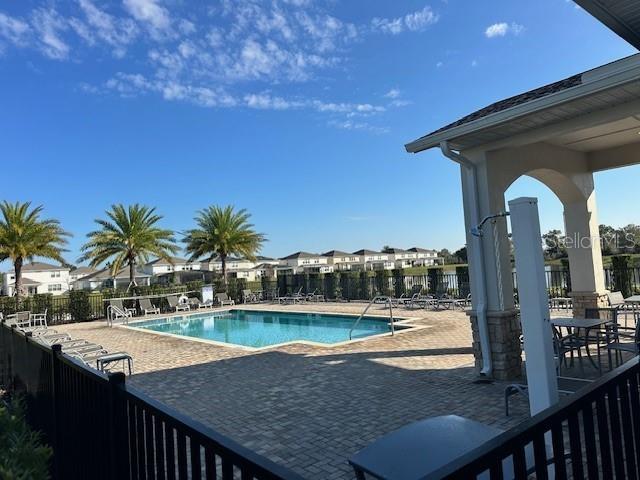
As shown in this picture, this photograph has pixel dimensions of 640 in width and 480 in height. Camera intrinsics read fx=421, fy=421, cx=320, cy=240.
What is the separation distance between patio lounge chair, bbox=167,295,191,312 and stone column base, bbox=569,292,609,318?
1845 centimetres

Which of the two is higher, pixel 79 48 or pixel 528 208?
pixel 79 48

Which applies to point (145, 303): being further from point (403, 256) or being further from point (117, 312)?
point (403, 256)

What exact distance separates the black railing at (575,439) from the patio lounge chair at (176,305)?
21.5 meters

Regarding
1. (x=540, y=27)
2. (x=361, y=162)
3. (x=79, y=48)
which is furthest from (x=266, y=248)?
(x=540, y=27)

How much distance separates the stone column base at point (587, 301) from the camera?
838cm

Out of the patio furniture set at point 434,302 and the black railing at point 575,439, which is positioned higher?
the black railing at point 575,439

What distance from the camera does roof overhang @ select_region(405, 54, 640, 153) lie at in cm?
463

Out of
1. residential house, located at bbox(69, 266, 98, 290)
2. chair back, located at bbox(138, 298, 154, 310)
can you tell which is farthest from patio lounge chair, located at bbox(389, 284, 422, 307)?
residential house, located at bbox(69, 266, 98, 290)

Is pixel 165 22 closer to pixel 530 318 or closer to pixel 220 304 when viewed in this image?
pixel 530 318

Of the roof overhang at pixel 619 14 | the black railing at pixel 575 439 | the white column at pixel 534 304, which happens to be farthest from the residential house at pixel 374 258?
the black railing at pixel 575 439

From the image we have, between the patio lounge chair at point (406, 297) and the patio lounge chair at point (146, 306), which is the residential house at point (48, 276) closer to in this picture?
the patio lounge chair at point (146, 306)

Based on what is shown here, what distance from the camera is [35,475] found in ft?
7.87

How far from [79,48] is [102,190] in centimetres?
1860

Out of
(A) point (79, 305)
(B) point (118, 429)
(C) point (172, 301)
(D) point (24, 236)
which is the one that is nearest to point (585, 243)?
(B) point (118, 429)
